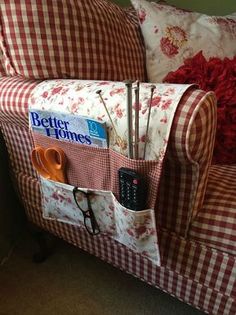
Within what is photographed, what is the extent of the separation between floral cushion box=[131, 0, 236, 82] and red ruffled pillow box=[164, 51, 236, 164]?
6.7 inches

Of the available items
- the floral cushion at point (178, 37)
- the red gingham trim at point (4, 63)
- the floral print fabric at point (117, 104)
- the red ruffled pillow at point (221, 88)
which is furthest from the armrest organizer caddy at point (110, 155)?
the floral cushion at point (178, 37)

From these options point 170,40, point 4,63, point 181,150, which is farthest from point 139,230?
point 170,40

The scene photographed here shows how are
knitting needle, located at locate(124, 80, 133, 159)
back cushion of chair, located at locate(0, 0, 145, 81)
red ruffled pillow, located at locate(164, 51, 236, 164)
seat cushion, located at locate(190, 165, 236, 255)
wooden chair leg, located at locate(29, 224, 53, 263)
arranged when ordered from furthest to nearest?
wooden chair leg, located at locate(29, 224, 53, 263)
red ruffled pillow, located at locate(164, 51, 236, 164)
back cushion of chair, located at locate(0, 0, 145, 81)
seat cushion, located at locate(190, 165, 236, 255)
knitting needle, located at locate(124, 80, 133, 159)

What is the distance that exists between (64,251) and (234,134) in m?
0.69

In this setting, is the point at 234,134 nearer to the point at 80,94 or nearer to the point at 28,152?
the point at 80,94

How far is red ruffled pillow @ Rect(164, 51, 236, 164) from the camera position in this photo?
30.0 inches

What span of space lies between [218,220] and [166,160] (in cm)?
16

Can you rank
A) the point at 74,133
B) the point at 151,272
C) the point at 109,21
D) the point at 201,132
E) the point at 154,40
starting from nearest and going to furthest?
the point at 201,132
the point at 74,133
the point at 151,272
the point at 109,21
the point at 154,40

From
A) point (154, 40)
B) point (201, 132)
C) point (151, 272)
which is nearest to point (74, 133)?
Result: point (201, 132)

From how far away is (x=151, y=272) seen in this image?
711 mm

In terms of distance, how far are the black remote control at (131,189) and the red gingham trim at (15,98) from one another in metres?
0.28

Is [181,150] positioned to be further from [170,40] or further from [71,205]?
[170,40]

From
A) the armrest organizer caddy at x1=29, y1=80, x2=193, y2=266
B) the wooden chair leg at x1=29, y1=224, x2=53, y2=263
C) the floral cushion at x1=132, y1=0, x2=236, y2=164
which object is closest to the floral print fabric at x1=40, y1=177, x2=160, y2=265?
the armrest organizer caddy at x1=29, y1=80, x2=193, y2=266

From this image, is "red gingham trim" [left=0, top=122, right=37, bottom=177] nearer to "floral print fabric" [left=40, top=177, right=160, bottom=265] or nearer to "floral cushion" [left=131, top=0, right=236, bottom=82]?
"floral print fabric" [left=40, top=177, right=160, bottom=265]
